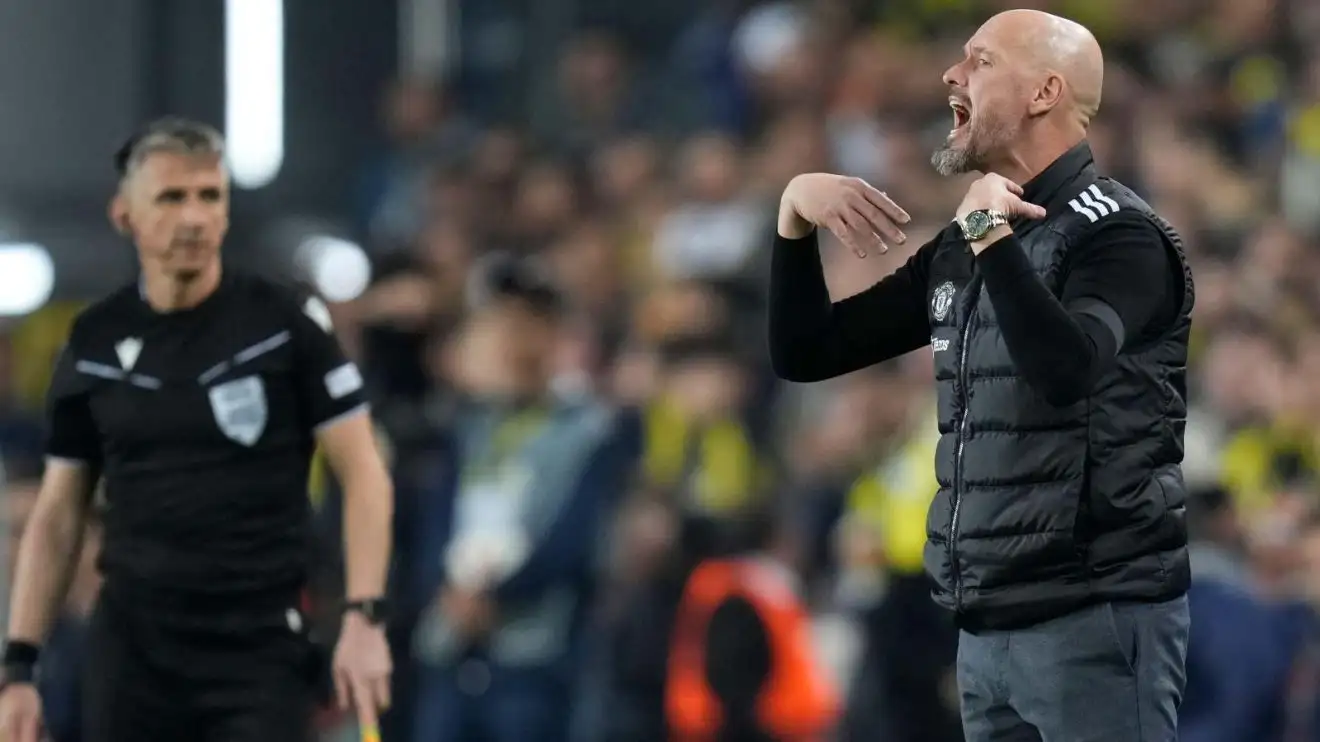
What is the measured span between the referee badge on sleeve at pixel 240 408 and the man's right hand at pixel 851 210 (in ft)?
5.28

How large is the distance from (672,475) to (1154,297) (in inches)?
189

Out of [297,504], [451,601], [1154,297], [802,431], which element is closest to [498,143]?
[802,431]

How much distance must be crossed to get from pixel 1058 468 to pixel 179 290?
7.80 ft

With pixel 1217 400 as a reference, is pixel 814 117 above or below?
above

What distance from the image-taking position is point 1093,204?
4.25 m

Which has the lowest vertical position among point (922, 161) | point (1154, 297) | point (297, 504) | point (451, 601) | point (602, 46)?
point (451, 601)

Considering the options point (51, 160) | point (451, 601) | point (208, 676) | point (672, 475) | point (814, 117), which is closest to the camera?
point (208, 676)

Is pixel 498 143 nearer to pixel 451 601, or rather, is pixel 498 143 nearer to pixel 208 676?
pixel 451 601

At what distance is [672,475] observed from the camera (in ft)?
29.0

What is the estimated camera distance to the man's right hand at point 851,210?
4305 mm

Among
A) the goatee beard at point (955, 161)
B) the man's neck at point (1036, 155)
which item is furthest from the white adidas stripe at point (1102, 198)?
the goatee beard at point (955, 161)

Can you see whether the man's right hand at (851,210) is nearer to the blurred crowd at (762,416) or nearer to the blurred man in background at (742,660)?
the blurred crowd at (762,416)

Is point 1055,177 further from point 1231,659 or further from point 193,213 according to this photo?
point 1231,659

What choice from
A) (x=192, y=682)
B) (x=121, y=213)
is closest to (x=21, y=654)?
(x=192, y=682)
